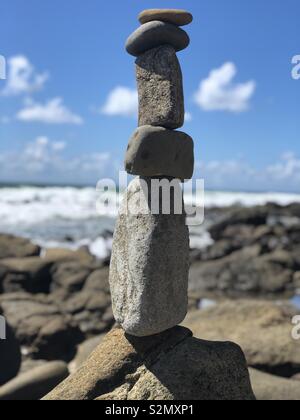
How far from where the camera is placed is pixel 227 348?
4410mm

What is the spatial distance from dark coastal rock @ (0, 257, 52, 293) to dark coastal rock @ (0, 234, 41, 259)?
175cm

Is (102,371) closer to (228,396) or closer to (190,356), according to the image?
(190,356)

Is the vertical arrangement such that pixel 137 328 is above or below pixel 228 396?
above

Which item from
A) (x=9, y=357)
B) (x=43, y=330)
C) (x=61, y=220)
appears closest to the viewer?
(x=9, y=357)

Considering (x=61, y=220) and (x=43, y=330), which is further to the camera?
(x=61, y=220)

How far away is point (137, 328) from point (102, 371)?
49cm

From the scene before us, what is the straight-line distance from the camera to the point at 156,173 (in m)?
4.17

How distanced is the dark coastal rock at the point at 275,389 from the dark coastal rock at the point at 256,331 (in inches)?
34.4

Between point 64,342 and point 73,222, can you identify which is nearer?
point 64,342

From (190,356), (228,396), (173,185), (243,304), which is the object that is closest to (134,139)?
(173,185)

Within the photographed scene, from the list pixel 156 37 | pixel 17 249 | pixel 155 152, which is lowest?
pixel 17 249

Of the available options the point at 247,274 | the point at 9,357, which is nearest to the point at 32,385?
the point at 9,357

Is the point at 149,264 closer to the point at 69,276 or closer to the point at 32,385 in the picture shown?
the point at 32,385

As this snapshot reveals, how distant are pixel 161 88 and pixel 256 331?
446cm
